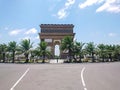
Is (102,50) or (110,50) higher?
(110,50)

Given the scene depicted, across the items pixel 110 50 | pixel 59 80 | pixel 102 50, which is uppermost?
pixel 110 50

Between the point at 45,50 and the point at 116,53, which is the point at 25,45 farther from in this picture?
the point at 116,53

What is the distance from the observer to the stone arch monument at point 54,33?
4870 inches

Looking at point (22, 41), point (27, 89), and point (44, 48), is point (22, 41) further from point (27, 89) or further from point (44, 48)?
point (27, 89)

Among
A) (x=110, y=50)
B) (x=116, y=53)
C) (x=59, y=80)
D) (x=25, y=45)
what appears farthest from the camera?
(x=110, y=50)

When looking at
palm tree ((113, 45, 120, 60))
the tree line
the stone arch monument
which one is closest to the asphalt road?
the tree line

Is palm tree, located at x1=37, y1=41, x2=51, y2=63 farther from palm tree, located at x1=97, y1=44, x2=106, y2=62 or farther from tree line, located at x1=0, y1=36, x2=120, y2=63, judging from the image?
palm tree, located at x1=97, y1=44, x2=106, y2=62

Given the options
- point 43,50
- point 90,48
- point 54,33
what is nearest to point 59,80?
point 43,50

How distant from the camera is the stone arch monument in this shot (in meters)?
124

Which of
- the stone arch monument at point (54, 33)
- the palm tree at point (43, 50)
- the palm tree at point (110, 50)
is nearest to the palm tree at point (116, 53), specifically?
the palm tree at point (110, 50)

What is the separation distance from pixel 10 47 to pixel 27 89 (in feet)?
240

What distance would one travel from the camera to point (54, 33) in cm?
12525

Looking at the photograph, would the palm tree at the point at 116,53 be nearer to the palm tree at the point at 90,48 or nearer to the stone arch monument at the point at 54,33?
the palm tree at the point at 90,48

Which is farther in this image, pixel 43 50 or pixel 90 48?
pixel 90 48
